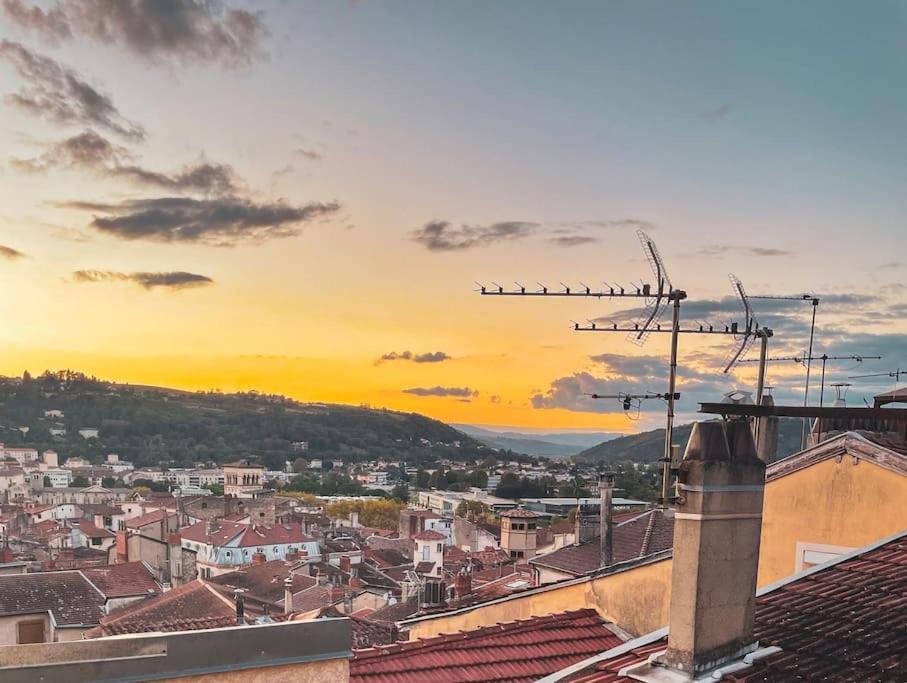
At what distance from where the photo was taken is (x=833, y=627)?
4.24 meters

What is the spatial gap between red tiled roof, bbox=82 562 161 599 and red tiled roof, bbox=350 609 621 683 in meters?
25.8

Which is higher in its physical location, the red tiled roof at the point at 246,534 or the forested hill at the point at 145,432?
the red tiled roof at the point at 246,534

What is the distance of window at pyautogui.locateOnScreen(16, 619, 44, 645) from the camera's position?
12.8 meters

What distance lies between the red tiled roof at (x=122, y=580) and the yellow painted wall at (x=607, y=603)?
79.0 feet

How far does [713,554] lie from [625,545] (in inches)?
373

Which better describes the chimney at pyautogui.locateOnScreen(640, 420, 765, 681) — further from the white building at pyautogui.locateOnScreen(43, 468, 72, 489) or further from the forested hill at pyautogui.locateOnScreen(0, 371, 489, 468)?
the forested hill at pyautogui.locateOnScreen(0, 371, 489, 468)

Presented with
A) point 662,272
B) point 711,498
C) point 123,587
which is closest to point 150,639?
point 711,498

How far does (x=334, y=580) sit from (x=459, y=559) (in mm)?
8949

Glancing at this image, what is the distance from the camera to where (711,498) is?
12.9 ft

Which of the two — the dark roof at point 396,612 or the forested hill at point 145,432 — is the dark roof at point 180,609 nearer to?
the dark roof at point 396,612

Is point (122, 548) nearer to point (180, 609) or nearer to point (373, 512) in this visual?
point (180, 609)

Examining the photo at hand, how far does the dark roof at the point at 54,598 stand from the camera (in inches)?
771

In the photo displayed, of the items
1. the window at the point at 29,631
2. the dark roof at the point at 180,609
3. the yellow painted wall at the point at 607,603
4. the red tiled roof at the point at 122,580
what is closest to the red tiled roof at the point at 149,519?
the red tiled roof at the point at 122,580

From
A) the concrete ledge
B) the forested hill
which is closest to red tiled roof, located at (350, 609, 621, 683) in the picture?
the concrete ledge
